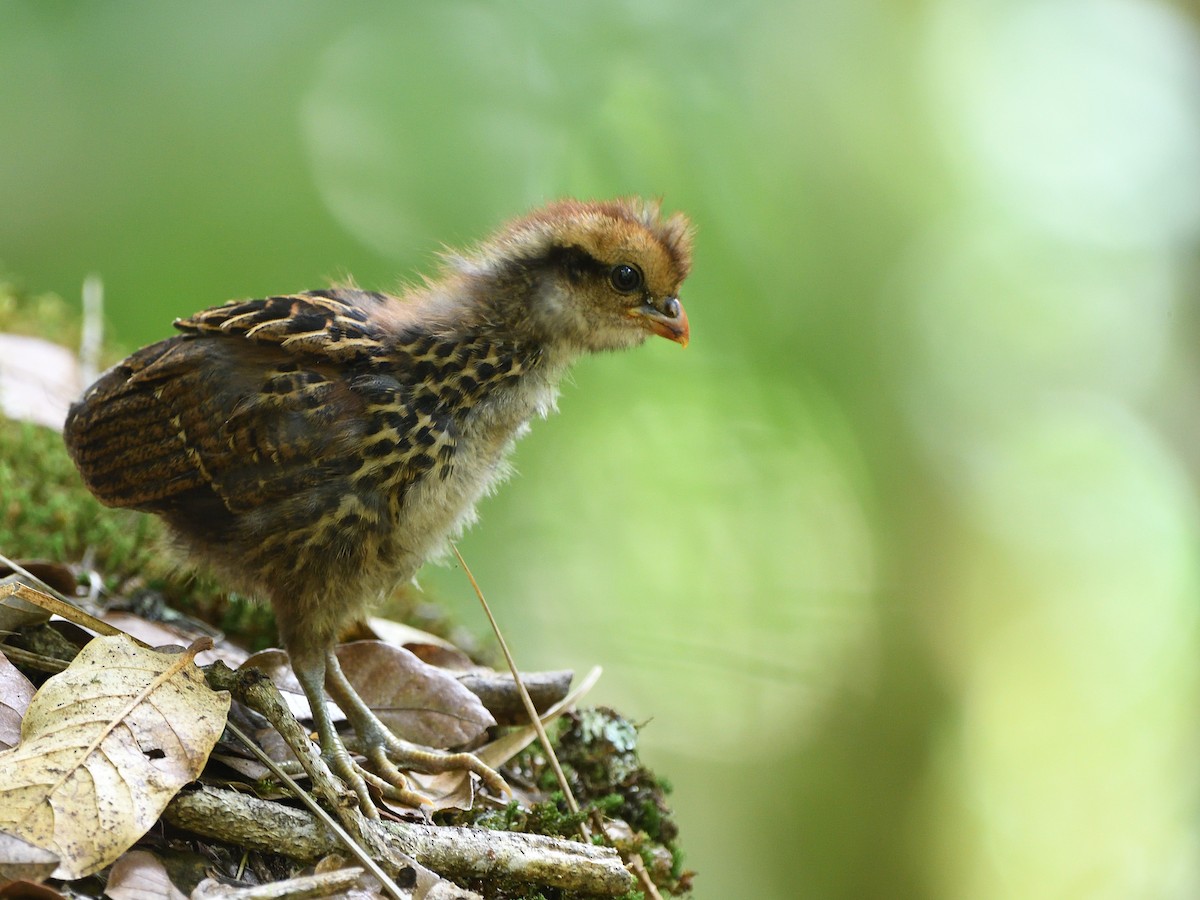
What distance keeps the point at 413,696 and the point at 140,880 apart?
1044 mm

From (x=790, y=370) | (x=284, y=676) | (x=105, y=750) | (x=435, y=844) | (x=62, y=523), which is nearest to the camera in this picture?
(x=105, y=750)

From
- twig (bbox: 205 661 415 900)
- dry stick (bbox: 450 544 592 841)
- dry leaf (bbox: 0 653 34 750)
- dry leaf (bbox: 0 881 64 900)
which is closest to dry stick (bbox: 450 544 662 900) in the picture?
dry stick (bbox: 450 544 592 841)

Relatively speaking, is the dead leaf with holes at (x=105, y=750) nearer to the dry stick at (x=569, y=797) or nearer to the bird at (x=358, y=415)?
the bird at (x=358, y=415)

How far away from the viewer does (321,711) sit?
2.52 meters

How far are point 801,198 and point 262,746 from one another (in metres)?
6.29

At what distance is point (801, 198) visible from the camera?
7.70m

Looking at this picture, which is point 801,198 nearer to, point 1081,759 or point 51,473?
point 1081,759

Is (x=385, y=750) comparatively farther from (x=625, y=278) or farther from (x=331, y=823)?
(x=625, y=278)

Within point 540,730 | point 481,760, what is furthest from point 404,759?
point 540,730

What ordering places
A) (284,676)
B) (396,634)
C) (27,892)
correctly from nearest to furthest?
(27,892) → (284,676) → (396,634)

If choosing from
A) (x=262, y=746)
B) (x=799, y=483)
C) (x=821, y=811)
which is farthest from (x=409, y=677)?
(x=821, y=811)

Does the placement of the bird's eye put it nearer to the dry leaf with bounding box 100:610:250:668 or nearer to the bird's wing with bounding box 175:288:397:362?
the bird's wing with bounding box 175:288:397:362

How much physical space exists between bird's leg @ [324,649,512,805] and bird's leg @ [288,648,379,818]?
0.07 meters

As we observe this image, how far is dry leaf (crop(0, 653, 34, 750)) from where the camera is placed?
204 cm
